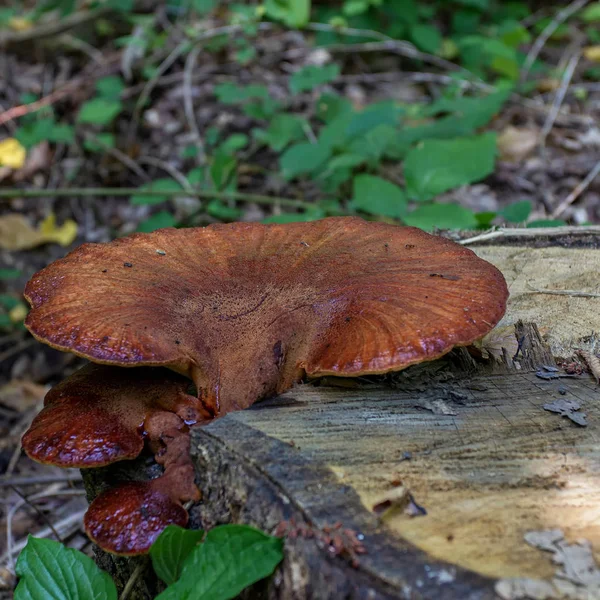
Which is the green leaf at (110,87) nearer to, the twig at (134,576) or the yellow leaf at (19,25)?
the yellow leaf at (19,25)

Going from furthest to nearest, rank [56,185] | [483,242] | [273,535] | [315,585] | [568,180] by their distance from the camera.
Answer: [56,185] < [568,180] < [483,242] < [273,535] < [315,585]

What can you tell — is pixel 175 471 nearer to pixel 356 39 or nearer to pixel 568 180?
pixel 568 180

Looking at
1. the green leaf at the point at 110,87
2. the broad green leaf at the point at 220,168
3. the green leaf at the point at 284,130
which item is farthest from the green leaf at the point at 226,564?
the green leaf at the point at 110,87

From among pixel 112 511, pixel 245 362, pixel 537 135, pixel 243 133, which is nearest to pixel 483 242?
pixel 245 362

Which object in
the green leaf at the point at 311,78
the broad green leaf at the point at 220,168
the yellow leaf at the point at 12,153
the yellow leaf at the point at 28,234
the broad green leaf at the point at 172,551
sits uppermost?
the green leaf at the point at 311,78

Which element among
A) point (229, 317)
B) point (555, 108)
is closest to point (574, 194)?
point (555, 108)

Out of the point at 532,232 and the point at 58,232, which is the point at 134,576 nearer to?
the point at 532,232
